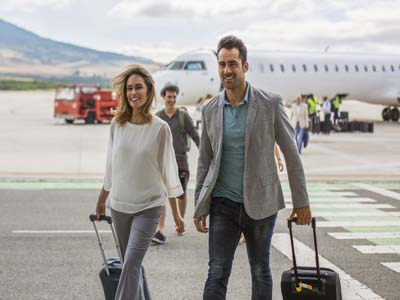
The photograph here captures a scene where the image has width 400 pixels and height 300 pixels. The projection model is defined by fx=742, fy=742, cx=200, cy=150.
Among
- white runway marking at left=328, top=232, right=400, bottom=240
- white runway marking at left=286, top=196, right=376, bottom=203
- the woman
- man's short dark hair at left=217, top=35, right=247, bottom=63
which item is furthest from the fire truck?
man's short dark hair at left=217, top=35, right=247, bottom=63

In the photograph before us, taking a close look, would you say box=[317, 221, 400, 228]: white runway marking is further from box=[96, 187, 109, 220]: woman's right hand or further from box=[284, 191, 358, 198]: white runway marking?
box=[96, 187, 109, 220]: woman's right hand

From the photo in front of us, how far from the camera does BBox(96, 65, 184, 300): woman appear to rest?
16.4ft

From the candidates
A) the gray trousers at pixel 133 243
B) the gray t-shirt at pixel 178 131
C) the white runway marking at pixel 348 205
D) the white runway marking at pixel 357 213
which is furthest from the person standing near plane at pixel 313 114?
the gray trousers at pixel 133 243

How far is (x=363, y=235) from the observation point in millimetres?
8984

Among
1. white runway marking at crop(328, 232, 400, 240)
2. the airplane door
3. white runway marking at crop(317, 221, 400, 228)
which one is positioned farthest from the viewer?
the airplane door

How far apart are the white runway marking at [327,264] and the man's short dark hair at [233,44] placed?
2572 mm

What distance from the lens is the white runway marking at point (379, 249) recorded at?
8.06 meters

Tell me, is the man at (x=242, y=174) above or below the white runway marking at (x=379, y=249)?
above

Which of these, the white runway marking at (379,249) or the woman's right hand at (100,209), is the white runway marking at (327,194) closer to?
the white runway marking at (379,249)

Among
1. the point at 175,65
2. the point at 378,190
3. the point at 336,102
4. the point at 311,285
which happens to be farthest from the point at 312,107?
the point at 311,285

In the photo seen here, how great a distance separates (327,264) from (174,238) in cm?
204

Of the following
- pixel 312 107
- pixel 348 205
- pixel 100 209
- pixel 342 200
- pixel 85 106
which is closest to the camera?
pixel 100 209

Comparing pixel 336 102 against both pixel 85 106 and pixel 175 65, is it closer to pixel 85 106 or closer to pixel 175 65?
pixel 175 65

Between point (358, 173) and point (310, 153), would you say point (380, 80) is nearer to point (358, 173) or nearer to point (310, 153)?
point (310, 153)
